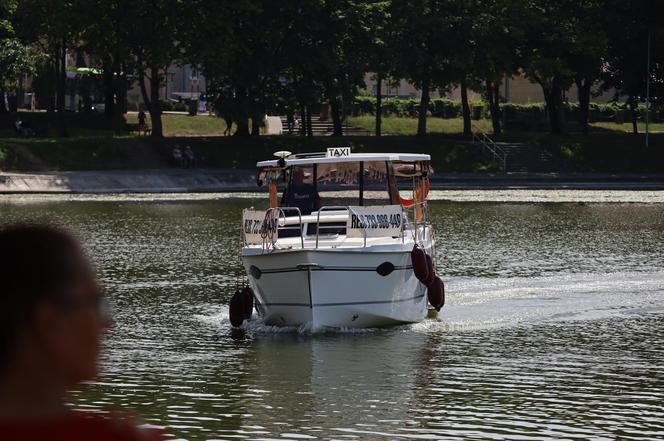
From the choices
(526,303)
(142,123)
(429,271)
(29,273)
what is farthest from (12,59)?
(29,273)

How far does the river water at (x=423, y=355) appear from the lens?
726 inches

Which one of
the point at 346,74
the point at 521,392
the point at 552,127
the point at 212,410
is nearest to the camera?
the point at 212,410

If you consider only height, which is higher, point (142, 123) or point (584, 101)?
point (584, 101)

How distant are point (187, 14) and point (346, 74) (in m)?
11.2

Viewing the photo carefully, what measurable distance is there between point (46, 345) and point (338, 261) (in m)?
22.9

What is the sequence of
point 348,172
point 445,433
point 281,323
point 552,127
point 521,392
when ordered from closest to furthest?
point 445,433 < point 521,392 < point 281,323 < point 348,172 < point 552,127

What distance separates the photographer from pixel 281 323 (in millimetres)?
27422

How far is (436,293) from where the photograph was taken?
2881 centimetres

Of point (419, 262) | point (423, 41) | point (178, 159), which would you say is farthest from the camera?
point (423, 41)

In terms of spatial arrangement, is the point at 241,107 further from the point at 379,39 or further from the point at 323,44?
the point at 379,39

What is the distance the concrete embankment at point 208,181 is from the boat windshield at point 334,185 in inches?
1719

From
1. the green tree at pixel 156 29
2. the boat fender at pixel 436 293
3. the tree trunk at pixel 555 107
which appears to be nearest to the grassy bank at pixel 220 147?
the tree trunk at pixel 555 107

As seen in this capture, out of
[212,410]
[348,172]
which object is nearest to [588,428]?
[212,410]

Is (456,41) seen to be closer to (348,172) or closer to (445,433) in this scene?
(348,172)
